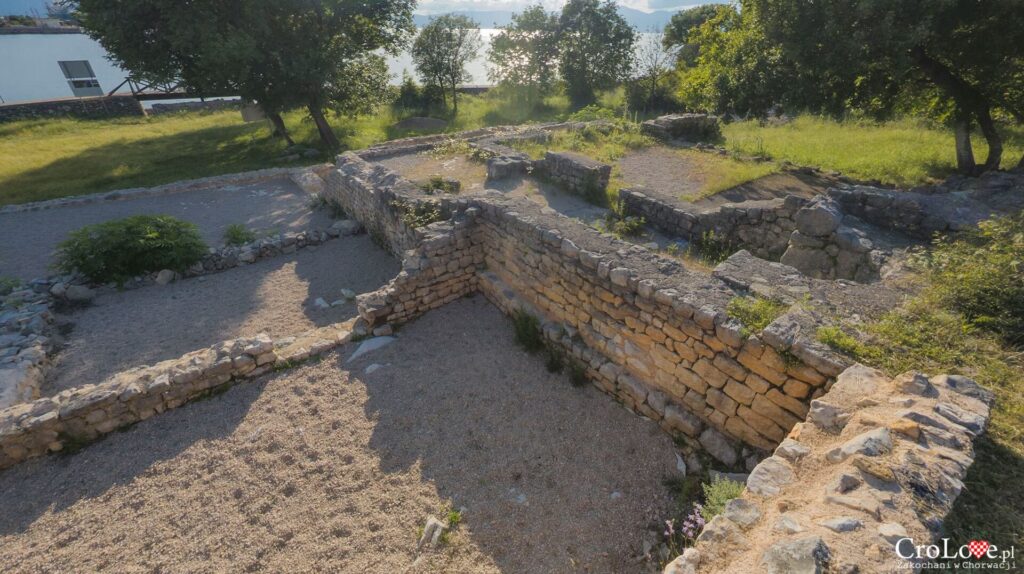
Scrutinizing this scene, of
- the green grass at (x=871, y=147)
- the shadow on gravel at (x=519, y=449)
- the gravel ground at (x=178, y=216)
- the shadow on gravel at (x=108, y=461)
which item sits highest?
the green grass at (x=871, y=147)

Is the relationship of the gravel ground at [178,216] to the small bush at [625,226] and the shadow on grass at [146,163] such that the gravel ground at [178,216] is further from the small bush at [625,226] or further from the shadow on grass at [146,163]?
the small bush at [625,226]

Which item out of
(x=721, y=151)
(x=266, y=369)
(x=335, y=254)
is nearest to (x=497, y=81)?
(x=721, y=151)

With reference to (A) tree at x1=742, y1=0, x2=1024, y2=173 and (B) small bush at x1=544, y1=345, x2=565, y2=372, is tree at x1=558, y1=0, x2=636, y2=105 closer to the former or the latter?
(A) tree at x1=742, y1=0, x2=1024, y2=173

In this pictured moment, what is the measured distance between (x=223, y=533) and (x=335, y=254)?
276 inches

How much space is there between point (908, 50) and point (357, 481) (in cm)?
1248

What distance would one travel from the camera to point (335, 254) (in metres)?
10.3

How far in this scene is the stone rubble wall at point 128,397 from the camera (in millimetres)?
4949

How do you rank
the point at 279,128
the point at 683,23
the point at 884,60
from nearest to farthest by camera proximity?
the point at 884,60
the point at 279,128
the point at 683,23

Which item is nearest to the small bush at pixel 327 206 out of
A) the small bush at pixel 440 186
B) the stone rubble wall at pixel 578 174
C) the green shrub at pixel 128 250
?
the green shrub at pixel 128 250

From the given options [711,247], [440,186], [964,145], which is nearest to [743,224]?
[711,247]

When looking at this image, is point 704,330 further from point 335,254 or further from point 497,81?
point 497,81

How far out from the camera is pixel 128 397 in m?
5.26

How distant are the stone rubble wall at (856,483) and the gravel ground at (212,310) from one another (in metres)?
6.92

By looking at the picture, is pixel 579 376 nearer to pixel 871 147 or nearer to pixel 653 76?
pixel 871 147
